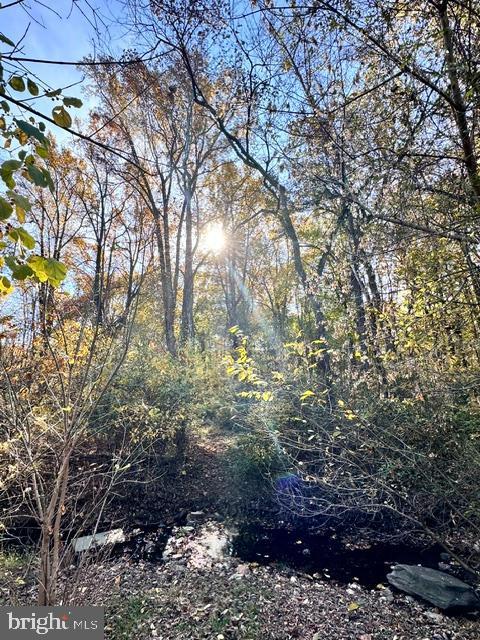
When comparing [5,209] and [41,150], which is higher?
[41,150]

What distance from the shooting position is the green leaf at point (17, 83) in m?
0.99

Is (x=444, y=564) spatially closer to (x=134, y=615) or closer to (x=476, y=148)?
(x=134, y=615)

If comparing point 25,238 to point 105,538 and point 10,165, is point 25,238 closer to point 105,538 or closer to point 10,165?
point 10,165

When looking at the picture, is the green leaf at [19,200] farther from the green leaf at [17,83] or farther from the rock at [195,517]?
the rock at [195,517]

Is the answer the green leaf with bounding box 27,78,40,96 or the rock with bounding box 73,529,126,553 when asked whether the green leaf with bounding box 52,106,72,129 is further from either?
the rock with bounding box 73,529,126,553

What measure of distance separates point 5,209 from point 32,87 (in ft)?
1.64

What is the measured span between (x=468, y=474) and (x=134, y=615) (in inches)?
123

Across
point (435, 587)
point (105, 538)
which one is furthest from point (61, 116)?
point (105, 538)

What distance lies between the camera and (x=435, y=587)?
2979 millimetres

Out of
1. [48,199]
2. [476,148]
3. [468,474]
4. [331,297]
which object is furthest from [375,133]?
[48,199]

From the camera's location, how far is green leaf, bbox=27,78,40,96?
102 centimetres
